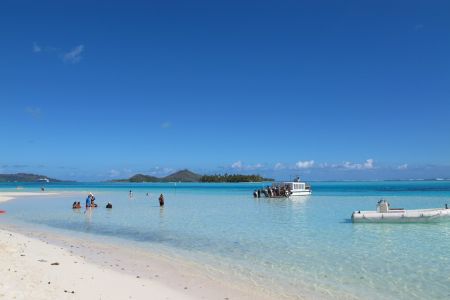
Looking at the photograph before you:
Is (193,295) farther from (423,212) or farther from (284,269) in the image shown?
(423,212)

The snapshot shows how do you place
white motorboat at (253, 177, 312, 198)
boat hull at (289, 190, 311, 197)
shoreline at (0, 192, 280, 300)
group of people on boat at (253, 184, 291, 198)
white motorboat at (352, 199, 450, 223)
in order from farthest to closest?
boat hull at (289, 190, 311, 197), white motorboat at (253, 177, 312, 198), group of people on boat at (253, 184, 291, 198), white motorboat at (352, 199, 450, 223), shoreline at (0, 192, 280, 300)

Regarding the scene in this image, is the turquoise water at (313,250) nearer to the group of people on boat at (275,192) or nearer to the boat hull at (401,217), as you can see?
the boat hull at (401,217)

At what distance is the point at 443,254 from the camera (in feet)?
51.3

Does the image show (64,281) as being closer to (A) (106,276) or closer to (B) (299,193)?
(A) (106,276)

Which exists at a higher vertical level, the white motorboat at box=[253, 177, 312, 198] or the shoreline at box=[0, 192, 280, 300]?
the white motorboat at box=[253, 177, 312, 198]

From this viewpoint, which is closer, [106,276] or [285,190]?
[106,276]

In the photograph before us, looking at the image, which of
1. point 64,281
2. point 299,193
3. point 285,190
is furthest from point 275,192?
point 64,281

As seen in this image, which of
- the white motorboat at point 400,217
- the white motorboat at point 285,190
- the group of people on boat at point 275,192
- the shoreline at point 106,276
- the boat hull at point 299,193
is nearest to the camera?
the shoreline at point 106,276

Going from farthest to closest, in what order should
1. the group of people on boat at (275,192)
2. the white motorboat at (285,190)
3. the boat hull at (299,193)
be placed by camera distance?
the boat hull at (299,193) < the white motorboat at (285,190) < the group of people on boat at (275,192)

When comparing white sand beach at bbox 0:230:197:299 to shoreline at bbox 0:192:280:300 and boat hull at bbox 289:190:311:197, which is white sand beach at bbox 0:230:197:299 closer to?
shoreline at bbox 0:192:280:300

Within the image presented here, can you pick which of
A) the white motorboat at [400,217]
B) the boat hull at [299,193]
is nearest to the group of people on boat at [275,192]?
the boat hull at [299,193]

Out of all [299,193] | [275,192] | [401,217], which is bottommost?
[401,217]

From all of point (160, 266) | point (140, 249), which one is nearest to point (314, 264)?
point (160, 266)

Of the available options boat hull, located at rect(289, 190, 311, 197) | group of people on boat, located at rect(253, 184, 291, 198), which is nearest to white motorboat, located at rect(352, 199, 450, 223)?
group of people on boat, located at rect(253, 184, 291, 198)
